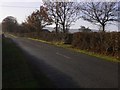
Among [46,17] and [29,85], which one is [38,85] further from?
[46,17]

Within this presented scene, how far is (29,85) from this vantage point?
9719 millimetres

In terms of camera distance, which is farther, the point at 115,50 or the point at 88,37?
the point at 88,37

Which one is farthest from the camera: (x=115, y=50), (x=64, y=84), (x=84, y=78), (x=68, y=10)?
(x=68, y=10)

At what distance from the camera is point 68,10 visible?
195ft

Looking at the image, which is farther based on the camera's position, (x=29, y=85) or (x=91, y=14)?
(x=91, y=14)

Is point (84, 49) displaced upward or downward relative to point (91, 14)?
downward

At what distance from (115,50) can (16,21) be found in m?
138

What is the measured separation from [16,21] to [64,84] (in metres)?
148

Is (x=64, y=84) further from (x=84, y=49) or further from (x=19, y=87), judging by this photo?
(x=84, y=49)

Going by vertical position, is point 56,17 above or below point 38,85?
above

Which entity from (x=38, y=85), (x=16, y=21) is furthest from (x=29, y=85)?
(x=16, y=21)

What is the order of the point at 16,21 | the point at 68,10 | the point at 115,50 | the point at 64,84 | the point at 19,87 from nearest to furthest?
the point at 19,87 < the point at 64,84 < the point at 115,50 < the point at 68,10 < the point at 16,21

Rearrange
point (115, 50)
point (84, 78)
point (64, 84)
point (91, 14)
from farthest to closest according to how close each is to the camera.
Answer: point (91, 14) → point (115, 50) → point (84, 78) → point (64, 84)

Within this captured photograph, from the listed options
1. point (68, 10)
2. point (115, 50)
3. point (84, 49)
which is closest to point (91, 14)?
point (68, 10)
